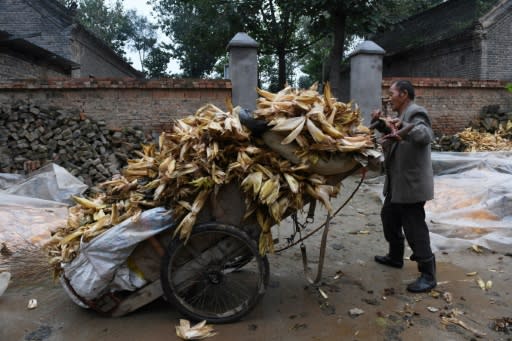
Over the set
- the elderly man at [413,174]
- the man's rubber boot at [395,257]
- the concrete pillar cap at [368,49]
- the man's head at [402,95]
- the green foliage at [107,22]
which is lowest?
the man's rubber boot at [395,257]

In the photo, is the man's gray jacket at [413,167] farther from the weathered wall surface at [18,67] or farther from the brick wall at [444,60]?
the brick wall at [444,60]

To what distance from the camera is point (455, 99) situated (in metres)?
9.74

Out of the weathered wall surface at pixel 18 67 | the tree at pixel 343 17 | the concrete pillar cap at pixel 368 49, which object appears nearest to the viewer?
the concrete pillar cap at pixel 368 49

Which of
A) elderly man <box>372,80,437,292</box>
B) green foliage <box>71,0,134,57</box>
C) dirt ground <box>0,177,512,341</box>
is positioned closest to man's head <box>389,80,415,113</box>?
elderly man <box>372,80,437,292</box>

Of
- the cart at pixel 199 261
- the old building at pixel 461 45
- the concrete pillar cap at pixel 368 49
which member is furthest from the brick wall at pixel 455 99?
the cart at pixel 199 261

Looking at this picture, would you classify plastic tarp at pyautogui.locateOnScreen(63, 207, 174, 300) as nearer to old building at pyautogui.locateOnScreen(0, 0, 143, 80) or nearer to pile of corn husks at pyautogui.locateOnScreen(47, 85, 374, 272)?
pile of corn husks at pyautogui.locateOnScreen(47, 85, 374, 272)

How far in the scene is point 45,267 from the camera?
3629mm

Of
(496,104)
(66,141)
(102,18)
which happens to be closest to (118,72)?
(102,18)

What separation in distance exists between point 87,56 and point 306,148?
18.3 metres

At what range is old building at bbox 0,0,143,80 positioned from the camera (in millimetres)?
11664

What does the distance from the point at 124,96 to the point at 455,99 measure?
7595mm

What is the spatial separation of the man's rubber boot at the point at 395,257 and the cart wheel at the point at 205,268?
169 cm

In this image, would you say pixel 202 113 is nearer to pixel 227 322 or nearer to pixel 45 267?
pixel 227 322

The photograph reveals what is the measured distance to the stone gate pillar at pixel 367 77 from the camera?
875cm
